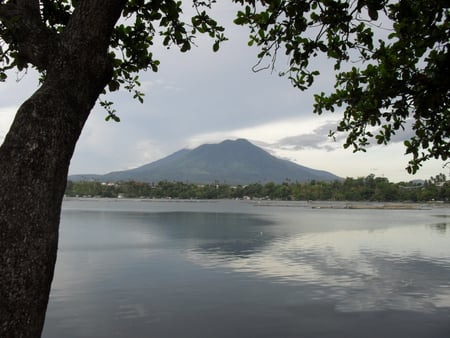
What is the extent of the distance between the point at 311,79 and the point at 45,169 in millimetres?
4576

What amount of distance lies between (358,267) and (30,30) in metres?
26.5

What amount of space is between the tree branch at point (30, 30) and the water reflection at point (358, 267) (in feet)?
52.6

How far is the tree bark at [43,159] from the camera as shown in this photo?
341 cm

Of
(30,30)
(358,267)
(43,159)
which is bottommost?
(358,267)

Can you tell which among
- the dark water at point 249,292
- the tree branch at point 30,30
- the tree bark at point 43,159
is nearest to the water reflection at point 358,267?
the dark water at point 249,292

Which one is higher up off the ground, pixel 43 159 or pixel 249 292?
pixel 43 159

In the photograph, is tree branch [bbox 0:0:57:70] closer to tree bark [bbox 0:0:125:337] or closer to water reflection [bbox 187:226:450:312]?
tree bark [bbox 0:0:125:337]

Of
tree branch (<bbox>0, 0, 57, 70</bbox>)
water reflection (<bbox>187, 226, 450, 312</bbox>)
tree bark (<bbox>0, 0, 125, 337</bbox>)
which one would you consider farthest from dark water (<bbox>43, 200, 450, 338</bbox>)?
tree branch (<bbox>0, 0, 57, 70</bbox>)

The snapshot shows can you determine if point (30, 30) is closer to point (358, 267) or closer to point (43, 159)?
point (43, 159)

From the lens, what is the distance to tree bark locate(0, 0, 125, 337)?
3.41m

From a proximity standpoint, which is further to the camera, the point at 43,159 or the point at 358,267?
the point at 358,267

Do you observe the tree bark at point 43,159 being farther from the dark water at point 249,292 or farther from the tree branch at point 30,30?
the dark water at point 249,292

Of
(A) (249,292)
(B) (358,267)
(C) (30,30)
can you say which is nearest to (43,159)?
(C) (30,30)

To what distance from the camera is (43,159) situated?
365 centimetres
